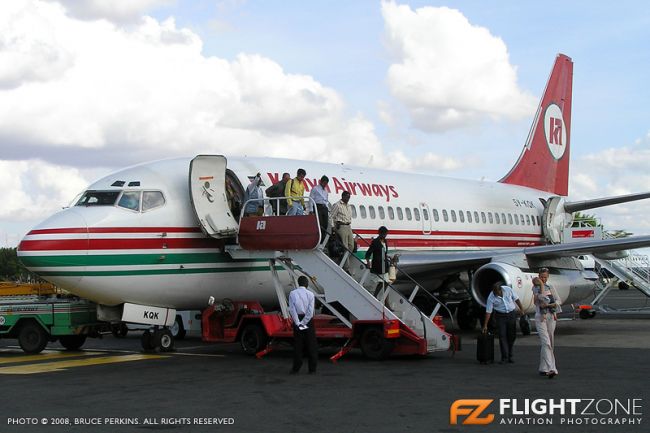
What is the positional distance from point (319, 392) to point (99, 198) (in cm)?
666

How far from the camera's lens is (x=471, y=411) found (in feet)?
32.0

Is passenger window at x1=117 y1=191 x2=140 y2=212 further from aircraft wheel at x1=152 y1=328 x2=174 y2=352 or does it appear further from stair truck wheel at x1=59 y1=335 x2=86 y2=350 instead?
stair truck wheel at x1=59 y1=335 x2=86 y2=350

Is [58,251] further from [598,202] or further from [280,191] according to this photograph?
[598,202]

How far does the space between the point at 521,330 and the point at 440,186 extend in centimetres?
507

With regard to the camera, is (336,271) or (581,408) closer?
(581,408)

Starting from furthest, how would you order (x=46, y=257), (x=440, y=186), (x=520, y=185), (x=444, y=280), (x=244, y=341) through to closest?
(x=520, y=185) → (x=440, y=186) → (x=444, y=280) → (x=244, y=341) → (x=46, y=257)

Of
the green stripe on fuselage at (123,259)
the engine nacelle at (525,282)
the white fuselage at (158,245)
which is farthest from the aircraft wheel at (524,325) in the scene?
the green stripe on fuselage at (123,259)

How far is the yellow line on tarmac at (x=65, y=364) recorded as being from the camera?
14227mm

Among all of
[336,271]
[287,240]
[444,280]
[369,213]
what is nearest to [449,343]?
[336,271]

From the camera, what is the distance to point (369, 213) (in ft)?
67.2

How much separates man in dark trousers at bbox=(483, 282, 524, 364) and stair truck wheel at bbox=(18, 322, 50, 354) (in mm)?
9036

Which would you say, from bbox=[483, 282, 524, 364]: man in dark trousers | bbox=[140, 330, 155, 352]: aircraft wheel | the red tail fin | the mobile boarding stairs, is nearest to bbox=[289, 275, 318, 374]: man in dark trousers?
the mobile boarding stairs

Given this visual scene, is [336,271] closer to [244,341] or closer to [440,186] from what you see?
[244,341]

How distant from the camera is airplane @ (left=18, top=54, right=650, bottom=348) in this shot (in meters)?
15.0
